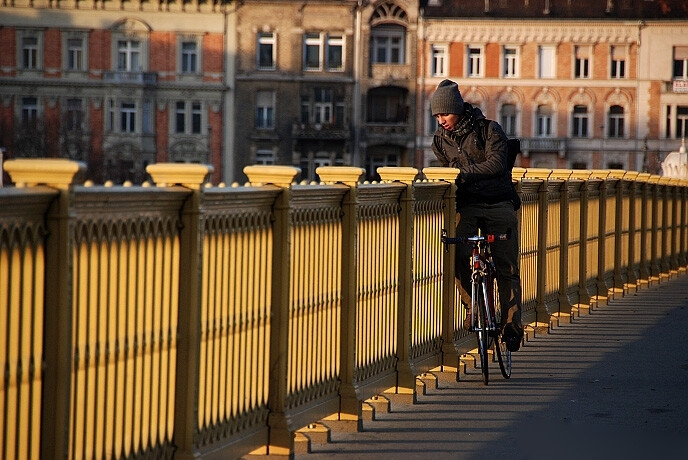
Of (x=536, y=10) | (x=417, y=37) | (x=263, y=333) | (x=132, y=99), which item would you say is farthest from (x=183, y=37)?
(x=263, y=333)

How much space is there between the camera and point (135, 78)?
283 ft

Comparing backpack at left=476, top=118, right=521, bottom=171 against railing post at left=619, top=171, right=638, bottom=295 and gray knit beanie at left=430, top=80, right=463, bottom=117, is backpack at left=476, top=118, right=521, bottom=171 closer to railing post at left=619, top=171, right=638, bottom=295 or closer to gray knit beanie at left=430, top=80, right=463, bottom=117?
gray knit beanie at left=430, top=80, right=463, bottom=117

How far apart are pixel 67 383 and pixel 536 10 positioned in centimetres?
8429

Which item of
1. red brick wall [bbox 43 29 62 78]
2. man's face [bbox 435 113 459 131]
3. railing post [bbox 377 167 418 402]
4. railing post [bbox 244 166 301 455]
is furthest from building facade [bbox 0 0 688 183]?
railing post [bbox 244 166 301 455]

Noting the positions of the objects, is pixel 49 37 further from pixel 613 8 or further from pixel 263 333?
pixel 263 333

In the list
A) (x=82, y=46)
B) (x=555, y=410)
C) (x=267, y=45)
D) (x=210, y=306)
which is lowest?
(x=555, y=410)

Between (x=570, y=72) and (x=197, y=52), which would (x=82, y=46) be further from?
(x=570, y=72)

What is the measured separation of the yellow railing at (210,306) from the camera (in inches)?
208

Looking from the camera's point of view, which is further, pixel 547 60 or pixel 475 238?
pixel 547 60

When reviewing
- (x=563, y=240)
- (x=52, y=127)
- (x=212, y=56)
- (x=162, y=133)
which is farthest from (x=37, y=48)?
(x=563, y=240)

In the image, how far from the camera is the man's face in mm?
11070

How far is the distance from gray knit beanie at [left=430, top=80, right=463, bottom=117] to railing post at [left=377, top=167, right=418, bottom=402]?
991 mm

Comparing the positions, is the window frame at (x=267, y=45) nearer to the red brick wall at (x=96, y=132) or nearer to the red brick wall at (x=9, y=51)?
the red brick wall at (x=96, y=132)

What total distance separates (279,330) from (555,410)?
8.61ft
